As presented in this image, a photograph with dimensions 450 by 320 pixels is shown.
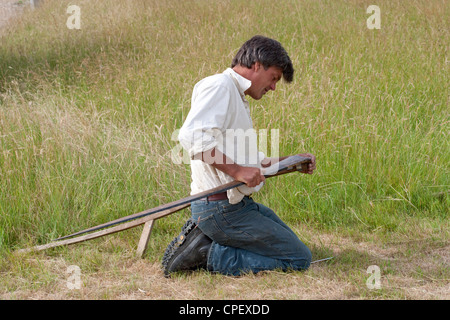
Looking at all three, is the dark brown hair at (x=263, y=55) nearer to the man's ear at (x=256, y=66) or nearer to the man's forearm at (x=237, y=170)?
A: the man's ear at (x=256, y=66)

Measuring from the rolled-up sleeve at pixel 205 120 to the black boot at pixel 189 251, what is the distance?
0.72 m

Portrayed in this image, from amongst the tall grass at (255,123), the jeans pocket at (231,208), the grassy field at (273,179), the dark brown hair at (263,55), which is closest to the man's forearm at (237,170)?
the jeans pocket at (231,208)

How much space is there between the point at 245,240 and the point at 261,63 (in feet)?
3.46

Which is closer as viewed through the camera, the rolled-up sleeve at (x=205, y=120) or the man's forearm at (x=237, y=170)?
the rolled-up sleeve at (x=205, y=120)

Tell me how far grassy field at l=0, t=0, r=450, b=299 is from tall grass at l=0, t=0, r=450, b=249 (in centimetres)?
2

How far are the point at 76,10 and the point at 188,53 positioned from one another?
386 cm

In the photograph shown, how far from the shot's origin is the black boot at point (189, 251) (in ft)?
11.0

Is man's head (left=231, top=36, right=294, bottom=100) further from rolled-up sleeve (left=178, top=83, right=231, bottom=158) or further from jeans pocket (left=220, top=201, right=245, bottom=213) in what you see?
jeans pocket (left=220, top=201, right=245, bottom=213)

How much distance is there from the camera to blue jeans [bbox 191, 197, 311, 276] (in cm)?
322

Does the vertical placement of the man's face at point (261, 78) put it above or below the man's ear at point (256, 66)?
below

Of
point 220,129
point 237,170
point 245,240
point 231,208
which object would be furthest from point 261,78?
point 245,240

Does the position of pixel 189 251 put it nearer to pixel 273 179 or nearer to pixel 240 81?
pixel 240 81

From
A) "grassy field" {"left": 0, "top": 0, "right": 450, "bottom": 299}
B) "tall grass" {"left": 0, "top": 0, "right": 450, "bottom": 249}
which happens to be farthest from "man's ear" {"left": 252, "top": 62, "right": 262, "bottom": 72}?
"tall grass" {"left": 0, "top": 0, "right": 450, "bottom": 249}

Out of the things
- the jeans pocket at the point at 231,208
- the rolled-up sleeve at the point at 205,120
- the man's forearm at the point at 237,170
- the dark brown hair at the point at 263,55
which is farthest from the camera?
the jeans pocket at the point at 231,208
